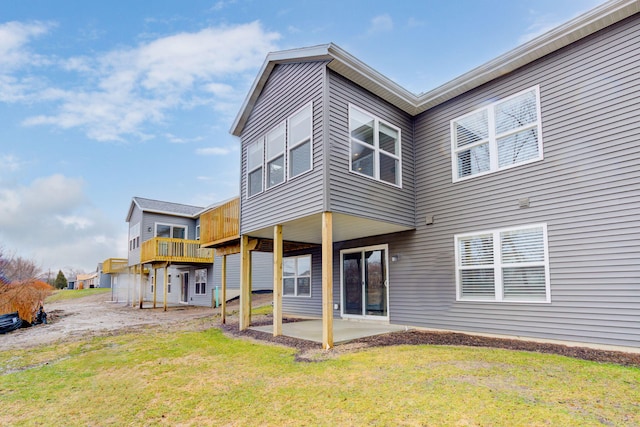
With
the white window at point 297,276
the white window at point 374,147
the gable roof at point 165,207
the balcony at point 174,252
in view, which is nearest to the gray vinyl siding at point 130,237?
the gable roof at point 165,207

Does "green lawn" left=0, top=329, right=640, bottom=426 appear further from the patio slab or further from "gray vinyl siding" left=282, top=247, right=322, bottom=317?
"gray vinyl siding" left=282, top=247, right=322, bottom=317

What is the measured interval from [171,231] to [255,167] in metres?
15.6

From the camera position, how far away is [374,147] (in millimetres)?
8273

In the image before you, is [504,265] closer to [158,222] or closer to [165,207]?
[158,222]

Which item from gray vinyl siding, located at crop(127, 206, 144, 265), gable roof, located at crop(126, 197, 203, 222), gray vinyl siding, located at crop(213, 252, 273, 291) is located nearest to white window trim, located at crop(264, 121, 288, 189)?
gray vinyl siding, located at crop(213, 252, 273, 291)

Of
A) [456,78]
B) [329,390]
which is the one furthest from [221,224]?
[329,390]

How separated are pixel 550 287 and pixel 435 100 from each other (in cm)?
486

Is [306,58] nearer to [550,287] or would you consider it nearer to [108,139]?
[550,287]

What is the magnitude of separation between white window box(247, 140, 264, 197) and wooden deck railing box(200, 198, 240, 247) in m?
0.87

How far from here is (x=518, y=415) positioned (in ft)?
10.9

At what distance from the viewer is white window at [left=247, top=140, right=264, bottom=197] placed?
9742 millimetres

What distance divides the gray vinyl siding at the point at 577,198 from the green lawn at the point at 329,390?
4.37 ft

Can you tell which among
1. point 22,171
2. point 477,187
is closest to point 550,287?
point 477,187

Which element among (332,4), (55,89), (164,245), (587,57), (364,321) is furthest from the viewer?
(164,245)
